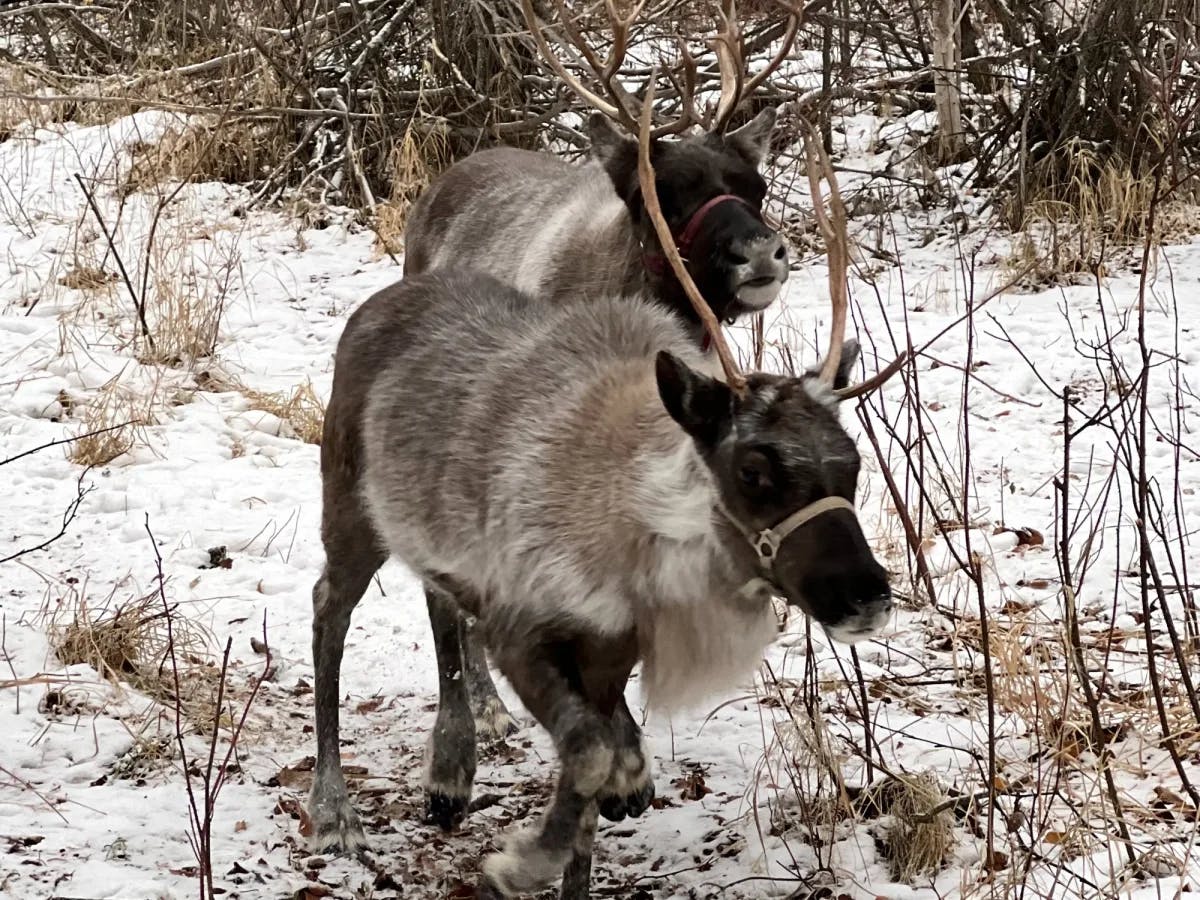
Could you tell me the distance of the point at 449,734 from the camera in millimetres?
4379

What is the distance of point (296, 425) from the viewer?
23.8 ft

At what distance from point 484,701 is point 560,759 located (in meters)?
1.72

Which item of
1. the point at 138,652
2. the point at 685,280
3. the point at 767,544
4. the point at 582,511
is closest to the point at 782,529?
the point at 767,544

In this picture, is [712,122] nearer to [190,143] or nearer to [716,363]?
[716,363]

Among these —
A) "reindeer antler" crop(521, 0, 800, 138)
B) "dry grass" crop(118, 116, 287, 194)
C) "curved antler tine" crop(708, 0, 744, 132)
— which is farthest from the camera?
"dry grass" crop(118, 116, 287, 194)

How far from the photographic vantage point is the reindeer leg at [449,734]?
14.1 ft

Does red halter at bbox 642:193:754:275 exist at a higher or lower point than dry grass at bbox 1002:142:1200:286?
higher

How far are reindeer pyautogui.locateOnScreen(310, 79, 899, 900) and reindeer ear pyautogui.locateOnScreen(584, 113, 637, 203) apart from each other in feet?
4.28

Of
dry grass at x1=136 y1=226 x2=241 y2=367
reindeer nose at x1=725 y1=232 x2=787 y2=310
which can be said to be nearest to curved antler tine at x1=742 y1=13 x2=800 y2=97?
reindeer nose at x1=725 y1=232 x2=787 y2=310

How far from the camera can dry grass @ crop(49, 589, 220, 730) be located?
184 inches

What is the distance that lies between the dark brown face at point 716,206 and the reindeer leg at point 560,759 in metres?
1.92

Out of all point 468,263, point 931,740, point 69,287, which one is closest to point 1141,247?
point 468,263

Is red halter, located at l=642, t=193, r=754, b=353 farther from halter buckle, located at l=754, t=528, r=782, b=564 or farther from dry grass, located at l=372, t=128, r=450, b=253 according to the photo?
dry grass, located at l=372, t=128, r=450, b=253

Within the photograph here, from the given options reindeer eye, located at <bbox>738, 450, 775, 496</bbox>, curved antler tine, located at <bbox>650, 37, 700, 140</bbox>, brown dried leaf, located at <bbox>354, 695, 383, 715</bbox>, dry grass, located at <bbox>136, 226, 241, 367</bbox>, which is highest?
curved antler tine, located at <bbox>650, 37, 700, 140</bbox>
